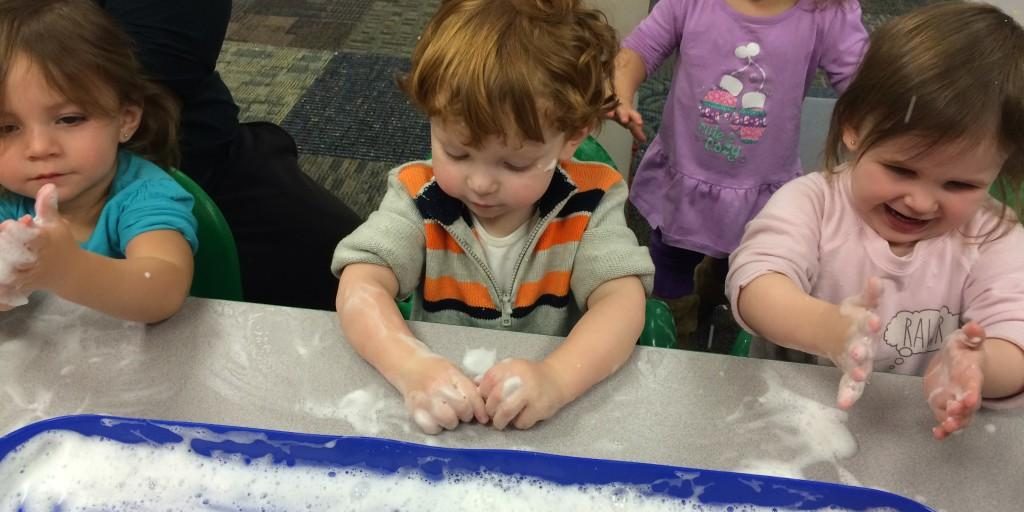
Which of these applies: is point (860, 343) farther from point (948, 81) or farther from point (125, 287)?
point (125, 287)

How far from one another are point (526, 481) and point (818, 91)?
1928 mm

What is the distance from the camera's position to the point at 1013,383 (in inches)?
24.8

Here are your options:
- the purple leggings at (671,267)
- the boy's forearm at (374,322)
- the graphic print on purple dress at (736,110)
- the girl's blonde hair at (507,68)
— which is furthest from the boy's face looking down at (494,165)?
the purple leggings at (671,267)

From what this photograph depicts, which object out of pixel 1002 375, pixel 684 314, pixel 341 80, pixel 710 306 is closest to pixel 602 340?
pixel 1002 375

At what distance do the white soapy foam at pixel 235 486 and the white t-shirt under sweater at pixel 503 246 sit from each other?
0.96 feet

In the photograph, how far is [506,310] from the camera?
859mm

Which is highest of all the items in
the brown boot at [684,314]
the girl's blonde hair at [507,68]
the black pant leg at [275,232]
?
the girl's blonde hair at [507,68]

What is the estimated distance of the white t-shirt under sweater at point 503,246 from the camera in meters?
0.83

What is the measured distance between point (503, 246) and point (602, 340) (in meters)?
0.20

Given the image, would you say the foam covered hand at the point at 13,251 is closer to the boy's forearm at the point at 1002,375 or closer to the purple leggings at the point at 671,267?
the boy's forearm at the point at 1002,375

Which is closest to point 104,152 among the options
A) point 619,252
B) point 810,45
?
point 619,252

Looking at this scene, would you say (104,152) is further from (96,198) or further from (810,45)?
(810,45)

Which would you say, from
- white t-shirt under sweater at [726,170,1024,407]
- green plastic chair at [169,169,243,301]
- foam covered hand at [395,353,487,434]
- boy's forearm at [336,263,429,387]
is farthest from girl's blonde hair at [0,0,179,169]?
white t-shirt under sweater at [726,170,1024,407]

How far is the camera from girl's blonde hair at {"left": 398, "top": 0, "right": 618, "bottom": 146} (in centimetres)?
67
